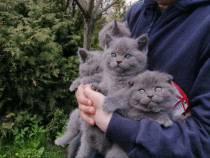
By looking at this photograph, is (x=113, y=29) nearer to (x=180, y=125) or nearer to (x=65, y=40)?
(x=180, y=125)

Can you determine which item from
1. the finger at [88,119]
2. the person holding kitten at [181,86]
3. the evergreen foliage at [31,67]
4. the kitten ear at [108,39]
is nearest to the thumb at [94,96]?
the person holding kitten at [181,86]

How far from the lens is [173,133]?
1.17 metres

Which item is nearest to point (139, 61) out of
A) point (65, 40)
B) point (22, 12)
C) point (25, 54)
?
point (25, 54)

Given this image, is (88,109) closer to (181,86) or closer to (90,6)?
(181,86)

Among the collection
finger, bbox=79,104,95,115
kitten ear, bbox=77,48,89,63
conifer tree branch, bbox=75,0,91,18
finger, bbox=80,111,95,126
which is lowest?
finger, bbox=80,111,95,126

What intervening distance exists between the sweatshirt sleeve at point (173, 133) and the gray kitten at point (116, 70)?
9.1 inches

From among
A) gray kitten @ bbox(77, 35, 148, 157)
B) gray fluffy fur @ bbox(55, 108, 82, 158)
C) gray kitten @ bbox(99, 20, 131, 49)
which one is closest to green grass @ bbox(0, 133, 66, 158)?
gray fluffy fur @ bbox(55, 108, 82, 158)

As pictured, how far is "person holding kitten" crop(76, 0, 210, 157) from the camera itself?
1148mm

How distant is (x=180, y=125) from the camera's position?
1215 millimetres

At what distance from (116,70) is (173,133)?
590 mm

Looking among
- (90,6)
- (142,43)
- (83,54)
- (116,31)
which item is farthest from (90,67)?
(90,6)

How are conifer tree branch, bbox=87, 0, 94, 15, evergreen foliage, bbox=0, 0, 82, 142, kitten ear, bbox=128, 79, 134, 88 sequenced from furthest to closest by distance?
evergreen foliage, bbox=0, 0, 82, 142 → conifer tree branch, bbox=87, 0, 94, 15 → kitten ear, bbox=128, 79, 134, 88

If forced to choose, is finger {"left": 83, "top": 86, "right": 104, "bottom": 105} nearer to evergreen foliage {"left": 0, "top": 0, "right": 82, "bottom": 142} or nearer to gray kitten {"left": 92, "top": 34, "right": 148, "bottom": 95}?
gray kitten {"left": 92, "top": 34, "right": 148, "bottom": 95}

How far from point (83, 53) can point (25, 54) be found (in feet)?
5.23
